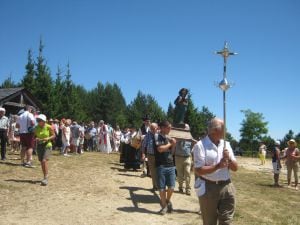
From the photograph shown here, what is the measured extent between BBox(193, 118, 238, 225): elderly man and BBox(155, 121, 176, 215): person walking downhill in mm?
3371

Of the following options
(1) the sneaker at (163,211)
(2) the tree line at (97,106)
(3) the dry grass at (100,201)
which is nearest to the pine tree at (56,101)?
(2) the tree line at (97,106)

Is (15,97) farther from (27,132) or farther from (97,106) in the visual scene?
(97,106)

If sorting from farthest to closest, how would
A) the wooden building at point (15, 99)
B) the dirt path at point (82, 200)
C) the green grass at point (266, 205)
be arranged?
the wooden building at point (15, 99)
the green grass at point (266, 205)
the dirt path at point (82, 200)

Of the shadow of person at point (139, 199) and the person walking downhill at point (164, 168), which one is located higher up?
the person walking downhill at point (164, 168)

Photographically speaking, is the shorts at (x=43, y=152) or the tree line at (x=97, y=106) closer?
the shorts at (x=43, y=152)

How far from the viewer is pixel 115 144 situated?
2772cm

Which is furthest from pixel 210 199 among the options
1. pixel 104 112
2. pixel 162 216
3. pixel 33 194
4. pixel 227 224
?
pixel 104 112

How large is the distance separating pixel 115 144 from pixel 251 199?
16000 millimetres

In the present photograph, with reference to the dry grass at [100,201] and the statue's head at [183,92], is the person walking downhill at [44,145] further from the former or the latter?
the statue's head at [183,92]

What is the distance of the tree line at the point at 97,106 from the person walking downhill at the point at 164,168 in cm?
626

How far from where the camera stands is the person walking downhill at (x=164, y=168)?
9172mm

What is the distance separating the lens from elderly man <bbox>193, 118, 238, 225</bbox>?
573 cm

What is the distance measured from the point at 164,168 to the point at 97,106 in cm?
6306

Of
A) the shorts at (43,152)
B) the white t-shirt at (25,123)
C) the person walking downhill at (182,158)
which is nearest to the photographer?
the shorts at (43,152)
